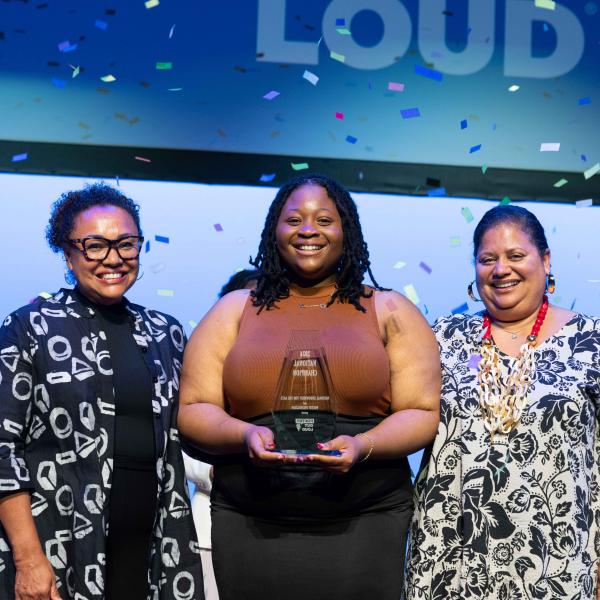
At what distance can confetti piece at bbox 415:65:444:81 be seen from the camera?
4.18 m

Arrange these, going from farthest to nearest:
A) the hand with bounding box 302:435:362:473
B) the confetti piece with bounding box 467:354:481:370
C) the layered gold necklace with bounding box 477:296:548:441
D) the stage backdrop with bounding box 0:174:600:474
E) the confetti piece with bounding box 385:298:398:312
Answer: the stage backdrop with bounding box 0:174:600:474
the confetti piece with bounding box 467:354:481:370
the layered gold necklace with bounding box 477:296:548:441
the confetti piece with bounding box 385:298:398:312
the hand with bounding box 302:435:362:473

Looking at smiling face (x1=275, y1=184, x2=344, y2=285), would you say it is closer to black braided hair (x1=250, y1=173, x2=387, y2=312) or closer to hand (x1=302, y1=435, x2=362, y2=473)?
black braided hair (x1=250, y1=173, x2=387, y2=312)

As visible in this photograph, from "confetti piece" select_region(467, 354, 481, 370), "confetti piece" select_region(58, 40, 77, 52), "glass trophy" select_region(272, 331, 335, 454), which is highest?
"confetti piece" select_region(58, 40, 77, 52)

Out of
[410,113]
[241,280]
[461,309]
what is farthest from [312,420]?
[410,113]

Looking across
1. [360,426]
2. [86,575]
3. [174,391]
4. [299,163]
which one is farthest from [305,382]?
[299,163]

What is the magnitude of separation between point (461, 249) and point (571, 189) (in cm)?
53

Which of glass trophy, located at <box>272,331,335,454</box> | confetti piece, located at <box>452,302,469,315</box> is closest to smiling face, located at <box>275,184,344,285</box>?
glass trophy, located at <box>272,331,335,454</box>

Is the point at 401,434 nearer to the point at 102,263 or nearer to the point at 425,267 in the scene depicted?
the point at 102,263

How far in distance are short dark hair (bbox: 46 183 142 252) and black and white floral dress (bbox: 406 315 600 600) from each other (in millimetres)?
1017

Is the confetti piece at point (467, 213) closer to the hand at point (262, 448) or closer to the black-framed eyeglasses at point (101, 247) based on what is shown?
the black-framed eyeglasses at point (101, 247)

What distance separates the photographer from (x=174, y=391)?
2623mm

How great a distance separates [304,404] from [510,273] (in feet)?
2.77

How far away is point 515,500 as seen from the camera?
8.42 ft

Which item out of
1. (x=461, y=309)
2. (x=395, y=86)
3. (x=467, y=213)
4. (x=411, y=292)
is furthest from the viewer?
(x=395, y=86)
